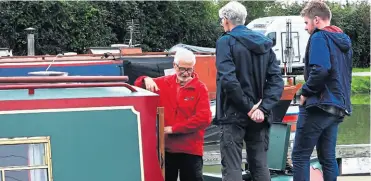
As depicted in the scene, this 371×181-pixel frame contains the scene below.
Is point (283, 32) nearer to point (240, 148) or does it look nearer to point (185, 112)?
point (185, 112)

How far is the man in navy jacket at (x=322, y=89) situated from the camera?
483cm

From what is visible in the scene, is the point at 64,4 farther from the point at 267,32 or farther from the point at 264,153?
the point at 264,153

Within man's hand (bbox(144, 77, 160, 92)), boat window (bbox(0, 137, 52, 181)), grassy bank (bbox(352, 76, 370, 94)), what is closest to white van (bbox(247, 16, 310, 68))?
grassy bank (bbox(352, 76, 370, 94))

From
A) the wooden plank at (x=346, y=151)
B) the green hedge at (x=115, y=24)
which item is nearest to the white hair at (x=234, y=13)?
the wooden plank at (x=346, y=151)

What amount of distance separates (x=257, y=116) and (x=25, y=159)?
1569 millimetres

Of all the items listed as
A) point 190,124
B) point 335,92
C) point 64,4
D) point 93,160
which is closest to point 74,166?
point 93,160

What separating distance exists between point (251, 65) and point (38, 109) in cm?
147

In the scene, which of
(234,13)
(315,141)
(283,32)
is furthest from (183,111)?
(283,32)

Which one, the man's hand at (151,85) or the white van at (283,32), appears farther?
the white van at (283,32)

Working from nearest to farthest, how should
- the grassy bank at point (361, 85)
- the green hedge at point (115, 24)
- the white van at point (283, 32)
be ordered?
the green hedge at point (115, 24) < the white van at point (283, 32) < the grassy bank at point (361, 85)

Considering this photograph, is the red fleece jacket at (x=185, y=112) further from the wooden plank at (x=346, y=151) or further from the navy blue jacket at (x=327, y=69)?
the wooden plank at (x=346, y=151)

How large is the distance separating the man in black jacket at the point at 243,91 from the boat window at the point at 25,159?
4.31ft

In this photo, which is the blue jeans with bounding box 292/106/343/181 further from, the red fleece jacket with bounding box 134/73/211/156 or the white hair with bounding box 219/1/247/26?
the white hair with bounding box 219/1/247/26

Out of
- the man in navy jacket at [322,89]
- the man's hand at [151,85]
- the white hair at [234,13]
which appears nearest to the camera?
the white hair at [234,13]
